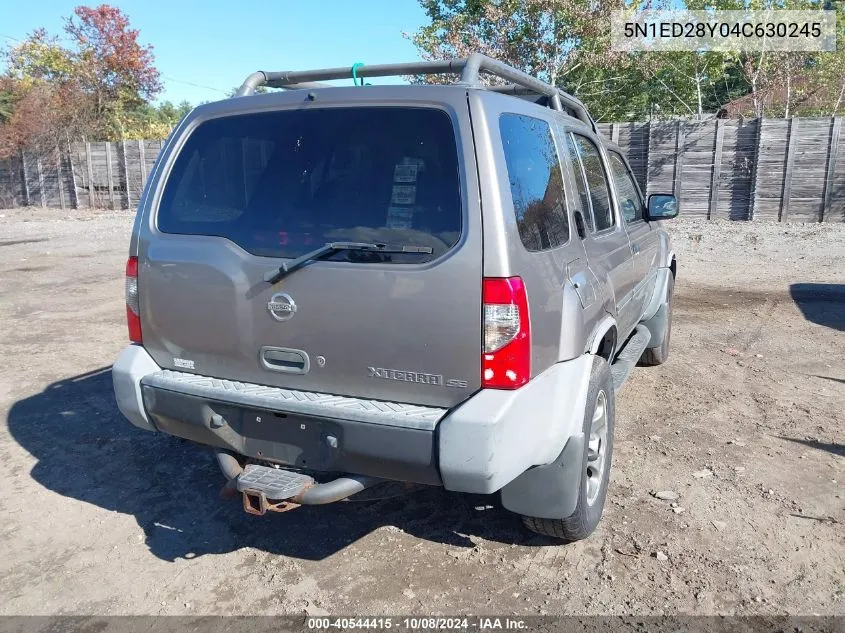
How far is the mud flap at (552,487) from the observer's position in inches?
114

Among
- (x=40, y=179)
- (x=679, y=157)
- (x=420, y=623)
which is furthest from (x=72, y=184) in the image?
(x=420, y=623)

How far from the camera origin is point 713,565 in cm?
312

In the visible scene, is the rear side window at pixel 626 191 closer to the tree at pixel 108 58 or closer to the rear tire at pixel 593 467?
the rear tire at pixel 593 467

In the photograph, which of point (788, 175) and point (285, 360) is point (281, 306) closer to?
point (285, 360)

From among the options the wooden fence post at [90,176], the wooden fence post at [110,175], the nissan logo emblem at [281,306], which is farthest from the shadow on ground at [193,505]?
the wooden fence post at [90,176]

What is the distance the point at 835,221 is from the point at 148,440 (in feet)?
54.7

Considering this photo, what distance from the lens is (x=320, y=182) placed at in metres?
2.88

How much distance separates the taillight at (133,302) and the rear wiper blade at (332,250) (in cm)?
77

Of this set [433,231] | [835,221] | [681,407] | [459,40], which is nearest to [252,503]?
[433,231]

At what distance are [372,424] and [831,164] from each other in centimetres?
1682

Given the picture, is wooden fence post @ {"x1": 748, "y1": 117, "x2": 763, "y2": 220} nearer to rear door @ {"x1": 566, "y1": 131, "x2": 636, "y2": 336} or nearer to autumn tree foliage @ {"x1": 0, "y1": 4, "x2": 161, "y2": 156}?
rear door @ {"x1": 566, "y1": 131, "x2": 636, "y2": 336}

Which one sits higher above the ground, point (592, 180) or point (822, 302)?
point (592, 180)

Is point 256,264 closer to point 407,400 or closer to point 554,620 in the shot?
point 407,400

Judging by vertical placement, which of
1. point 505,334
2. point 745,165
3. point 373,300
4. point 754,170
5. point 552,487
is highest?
point 745,165
